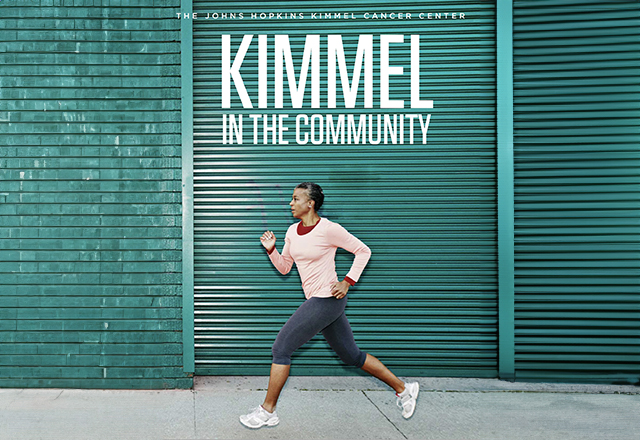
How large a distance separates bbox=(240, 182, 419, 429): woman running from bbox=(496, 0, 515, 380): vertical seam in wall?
1.59m

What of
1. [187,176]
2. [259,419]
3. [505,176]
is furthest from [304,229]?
[505,176]

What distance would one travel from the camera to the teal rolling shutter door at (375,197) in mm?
5152

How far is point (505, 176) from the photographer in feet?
16.6

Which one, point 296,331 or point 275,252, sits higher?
point 275,252

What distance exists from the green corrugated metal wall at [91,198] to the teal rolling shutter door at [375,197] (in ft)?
1.25

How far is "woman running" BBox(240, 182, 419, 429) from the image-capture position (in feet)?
12.6

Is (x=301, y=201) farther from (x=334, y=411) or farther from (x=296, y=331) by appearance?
(x=334, y=411)

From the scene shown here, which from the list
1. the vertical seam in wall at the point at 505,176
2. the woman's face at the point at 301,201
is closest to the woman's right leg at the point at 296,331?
the woman's face at the point at 301,201

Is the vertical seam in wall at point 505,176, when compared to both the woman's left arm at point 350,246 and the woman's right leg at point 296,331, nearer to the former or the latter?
the woman's left arm at point 350,246

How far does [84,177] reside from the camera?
4949 millimetres

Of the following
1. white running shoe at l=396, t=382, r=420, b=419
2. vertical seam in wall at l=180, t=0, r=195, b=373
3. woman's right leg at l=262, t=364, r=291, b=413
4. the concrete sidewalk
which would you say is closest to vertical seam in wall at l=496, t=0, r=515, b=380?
the concrete sidewalk

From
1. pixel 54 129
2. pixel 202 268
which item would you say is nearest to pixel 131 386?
pixel 202 268

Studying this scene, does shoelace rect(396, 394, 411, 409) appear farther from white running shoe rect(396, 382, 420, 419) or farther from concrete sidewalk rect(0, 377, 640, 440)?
concrete sidewalk rect(0, 377, 640, 440)

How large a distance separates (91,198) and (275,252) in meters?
2.09
